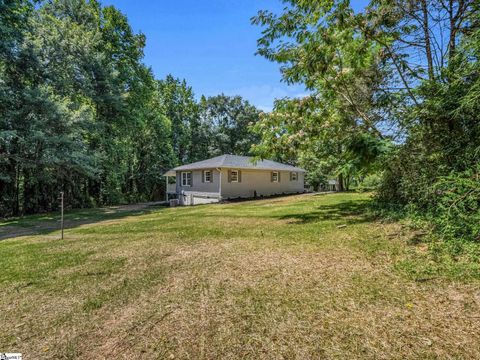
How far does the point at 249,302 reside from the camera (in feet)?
11.1

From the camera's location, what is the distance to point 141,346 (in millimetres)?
2637

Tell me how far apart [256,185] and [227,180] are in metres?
3.25

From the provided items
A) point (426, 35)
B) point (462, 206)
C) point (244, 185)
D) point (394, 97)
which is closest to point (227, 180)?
point (244, 185)

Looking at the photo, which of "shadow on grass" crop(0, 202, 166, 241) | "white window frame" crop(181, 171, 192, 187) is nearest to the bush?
"shadow on grass" crop(0, 202, 166, 241)

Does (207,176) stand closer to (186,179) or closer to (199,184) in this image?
(199,184)

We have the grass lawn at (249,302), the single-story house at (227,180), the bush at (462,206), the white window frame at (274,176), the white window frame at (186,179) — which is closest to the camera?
the grass lawn at (249,302)

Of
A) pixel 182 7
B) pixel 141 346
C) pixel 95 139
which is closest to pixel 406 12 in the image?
pixel 182 7

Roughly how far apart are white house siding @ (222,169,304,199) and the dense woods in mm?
9900

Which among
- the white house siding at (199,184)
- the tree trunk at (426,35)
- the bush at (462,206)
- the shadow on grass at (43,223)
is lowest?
the shadow on grass at (43,223)

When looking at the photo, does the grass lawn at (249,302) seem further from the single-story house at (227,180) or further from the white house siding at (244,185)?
the white house siding at (244,185)

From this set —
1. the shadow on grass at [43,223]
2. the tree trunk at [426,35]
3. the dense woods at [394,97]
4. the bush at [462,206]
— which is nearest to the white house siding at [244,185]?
the shadow on grass at [43,223]

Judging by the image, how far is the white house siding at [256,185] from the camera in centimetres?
1995

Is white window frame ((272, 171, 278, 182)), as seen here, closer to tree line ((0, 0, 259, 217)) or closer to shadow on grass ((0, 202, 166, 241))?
tree line ((0, 0, 259, 217))

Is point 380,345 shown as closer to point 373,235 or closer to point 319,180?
point 373,235
